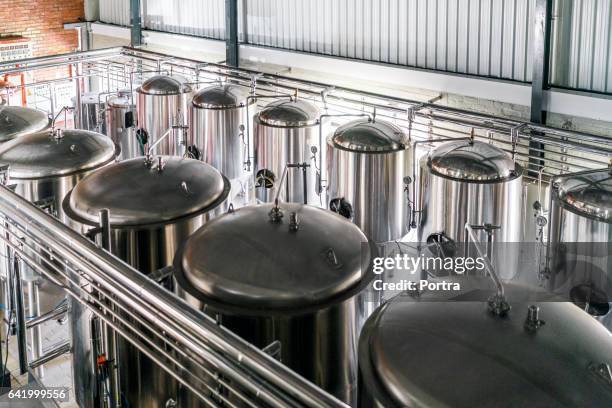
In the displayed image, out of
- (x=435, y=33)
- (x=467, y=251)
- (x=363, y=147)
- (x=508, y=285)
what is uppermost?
(x=435, y=33)

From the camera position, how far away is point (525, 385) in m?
2.31

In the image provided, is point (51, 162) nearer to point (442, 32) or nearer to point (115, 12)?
point (442, 32)

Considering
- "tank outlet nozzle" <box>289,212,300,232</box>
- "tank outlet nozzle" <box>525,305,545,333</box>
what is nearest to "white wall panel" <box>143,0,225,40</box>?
"tank outlet nozzle" <box>289,212,300,232</box>

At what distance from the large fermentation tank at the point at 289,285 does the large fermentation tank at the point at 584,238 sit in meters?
1.38

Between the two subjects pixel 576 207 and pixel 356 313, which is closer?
pixel 356 313

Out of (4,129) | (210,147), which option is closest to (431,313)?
(210,147)

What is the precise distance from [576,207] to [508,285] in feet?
4.27

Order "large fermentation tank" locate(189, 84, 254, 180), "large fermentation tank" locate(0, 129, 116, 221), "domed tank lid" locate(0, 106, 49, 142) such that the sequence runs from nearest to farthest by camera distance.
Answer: "large fermentation tank" locate(0, 129, 116, 221)
"domed tank lid" locate(0, 106, 49, 142)
"large fermentation tank" locate(189, 84, 254, 180)

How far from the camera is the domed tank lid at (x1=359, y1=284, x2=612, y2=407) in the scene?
2.30 metres

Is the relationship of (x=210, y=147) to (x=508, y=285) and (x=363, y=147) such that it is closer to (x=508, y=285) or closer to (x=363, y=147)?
(x=363, y=147)

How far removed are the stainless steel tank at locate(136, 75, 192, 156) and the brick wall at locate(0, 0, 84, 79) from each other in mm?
6076

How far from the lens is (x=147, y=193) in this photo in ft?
14.1

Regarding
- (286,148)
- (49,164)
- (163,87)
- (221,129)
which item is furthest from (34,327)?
(163,87)

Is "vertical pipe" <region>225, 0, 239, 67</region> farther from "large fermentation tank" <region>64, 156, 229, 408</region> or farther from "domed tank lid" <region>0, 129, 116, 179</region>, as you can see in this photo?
"large fermentation tank" <region>64, 156, 229, 408</region>
